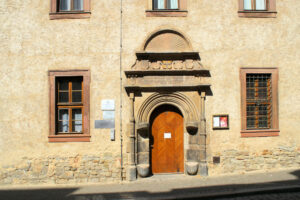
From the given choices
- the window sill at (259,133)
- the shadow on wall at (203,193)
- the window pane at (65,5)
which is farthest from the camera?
the window pane at (65,5)

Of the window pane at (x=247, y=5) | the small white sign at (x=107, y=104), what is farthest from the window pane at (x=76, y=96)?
the window pane at (x=247, y=5)

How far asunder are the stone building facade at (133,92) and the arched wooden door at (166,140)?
0.03 m

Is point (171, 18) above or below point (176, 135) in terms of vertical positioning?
above

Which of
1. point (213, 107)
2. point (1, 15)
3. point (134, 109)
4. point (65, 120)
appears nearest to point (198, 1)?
point (213, 107)

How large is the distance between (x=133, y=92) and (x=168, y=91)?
108 cm

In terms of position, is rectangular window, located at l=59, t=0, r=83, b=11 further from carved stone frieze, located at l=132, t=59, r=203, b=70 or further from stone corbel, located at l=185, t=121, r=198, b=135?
stone corbel, located at l=185, t=121, r=198, b=135

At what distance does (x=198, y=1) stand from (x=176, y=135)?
169 inches

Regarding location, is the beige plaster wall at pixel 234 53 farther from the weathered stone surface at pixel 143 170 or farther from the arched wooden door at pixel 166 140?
the weathered stone surface at pixel 143 170

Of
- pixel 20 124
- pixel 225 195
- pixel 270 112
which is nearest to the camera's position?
pixel 225 195

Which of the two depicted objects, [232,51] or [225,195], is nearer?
[225,195]

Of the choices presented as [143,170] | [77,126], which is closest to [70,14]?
[77,126]

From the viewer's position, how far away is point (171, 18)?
7.80m

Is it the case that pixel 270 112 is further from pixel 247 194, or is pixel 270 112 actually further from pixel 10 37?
pixel 10 37

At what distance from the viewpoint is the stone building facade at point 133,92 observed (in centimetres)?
746
